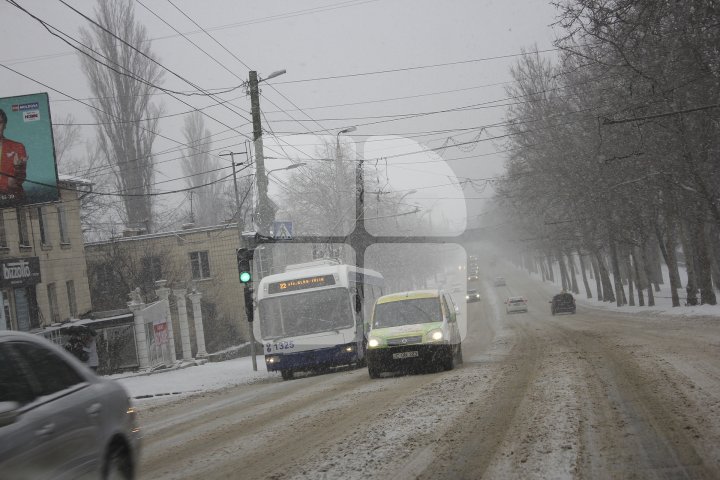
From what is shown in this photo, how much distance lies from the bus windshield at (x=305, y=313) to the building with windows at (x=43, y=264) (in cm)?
1137

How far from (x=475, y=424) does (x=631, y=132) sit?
22151 mm

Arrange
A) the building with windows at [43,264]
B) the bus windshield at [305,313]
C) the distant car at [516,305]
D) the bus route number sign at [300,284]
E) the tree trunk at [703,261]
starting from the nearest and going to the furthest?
1. the bus windshield at [305,313]
2. the bus route number sign at [300,284]
3. the building with windows at [43,264]
4. the tree trunk at [703,261]
5. the distant car at [516,305]

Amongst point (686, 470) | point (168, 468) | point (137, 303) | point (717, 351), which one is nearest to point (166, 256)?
point (137, 303)

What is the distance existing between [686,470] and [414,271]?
225ft

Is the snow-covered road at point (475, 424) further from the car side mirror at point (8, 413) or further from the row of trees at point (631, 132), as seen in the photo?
the row of trees at point (631, 132)

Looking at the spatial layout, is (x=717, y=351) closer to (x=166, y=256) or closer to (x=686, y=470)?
(x=686, y=470)

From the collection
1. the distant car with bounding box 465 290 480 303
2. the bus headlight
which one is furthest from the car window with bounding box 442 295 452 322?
the distant car with bounding box 465 290 480 303

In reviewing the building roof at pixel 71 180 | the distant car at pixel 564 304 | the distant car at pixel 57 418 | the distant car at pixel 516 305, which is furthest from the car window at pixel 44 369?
the distant car at pixel 516 305

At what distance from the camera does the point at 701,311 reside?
3222cm

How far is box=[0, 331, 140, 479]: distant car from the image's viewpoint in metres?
4.59

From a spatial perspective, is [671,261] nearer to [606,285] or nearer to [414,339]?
[606,285]

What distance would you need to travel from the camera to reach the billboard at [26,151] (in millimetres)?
24562

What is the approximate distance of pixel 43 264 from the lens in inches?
1326

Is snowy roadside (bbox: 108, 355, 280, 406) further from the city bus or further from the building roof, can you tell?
the building roof
